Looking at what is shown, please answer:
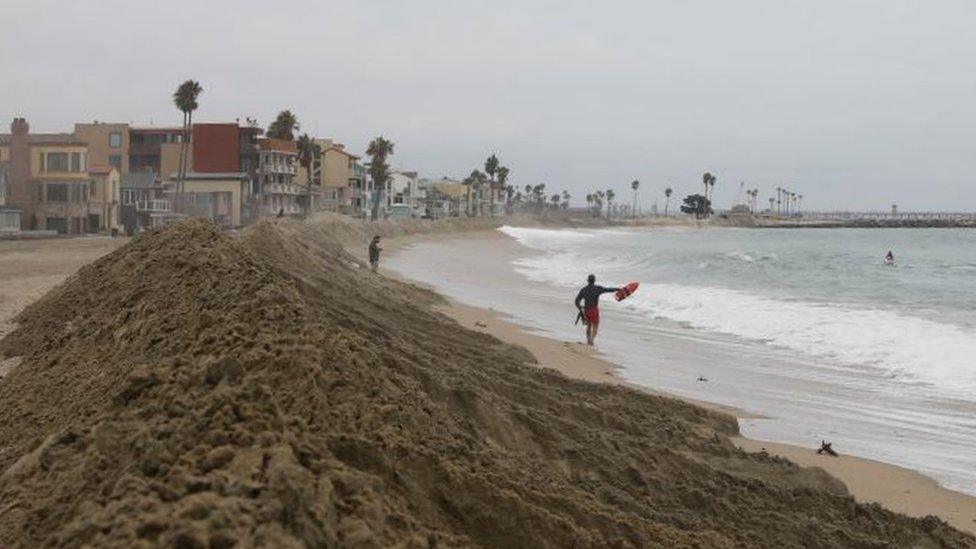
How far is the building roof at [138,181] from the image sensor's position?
67750 millimetres

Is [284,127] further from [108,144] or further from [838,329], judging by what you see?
[838,329]

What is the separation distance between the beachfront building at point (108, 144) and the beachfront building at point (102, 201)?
2262 cm

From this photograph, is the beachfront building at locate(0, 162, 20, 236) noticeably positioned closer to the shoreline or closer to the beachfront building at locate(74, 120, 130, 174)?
the beachfront building at locate(74, 120, 130, 174)

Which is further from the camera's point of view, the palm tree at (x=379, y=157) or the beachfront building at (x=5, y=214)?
the palm tree at (x=379, y=157)

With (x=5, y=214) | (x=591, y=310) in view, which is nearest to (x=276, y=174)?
(x=5, y=214)

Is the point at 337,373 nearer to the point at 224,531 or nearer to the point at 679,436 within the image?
the point at 224,531

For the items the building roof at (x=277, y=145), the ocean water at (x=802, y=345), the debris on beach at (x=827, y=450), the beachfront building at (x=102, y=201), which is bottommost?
the ocean water at (x=802, y=345)

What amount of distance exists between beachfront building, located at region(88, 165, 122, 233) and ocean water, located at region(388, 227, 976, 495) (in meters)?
24.3

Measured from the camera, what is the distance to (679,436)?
7898 mm

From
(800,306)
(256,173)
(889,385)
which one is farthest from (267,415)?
(256,173)

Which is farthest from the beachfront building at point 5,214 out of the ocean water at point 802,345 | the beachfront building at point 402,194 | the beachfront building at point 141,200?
the beachfront building at point 402,194

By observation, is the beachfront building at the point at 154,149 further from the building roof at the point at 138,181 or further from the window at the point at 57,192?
the window at the point at 57,192

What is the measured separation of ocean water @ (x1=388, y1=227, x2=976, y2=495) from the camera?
10719 millimetres

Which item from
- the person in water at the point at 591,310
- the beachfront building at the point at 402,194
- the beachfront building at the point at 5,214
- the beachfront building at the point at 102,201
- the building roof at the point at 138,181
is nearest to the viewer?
the person in water at the point at 591,310
